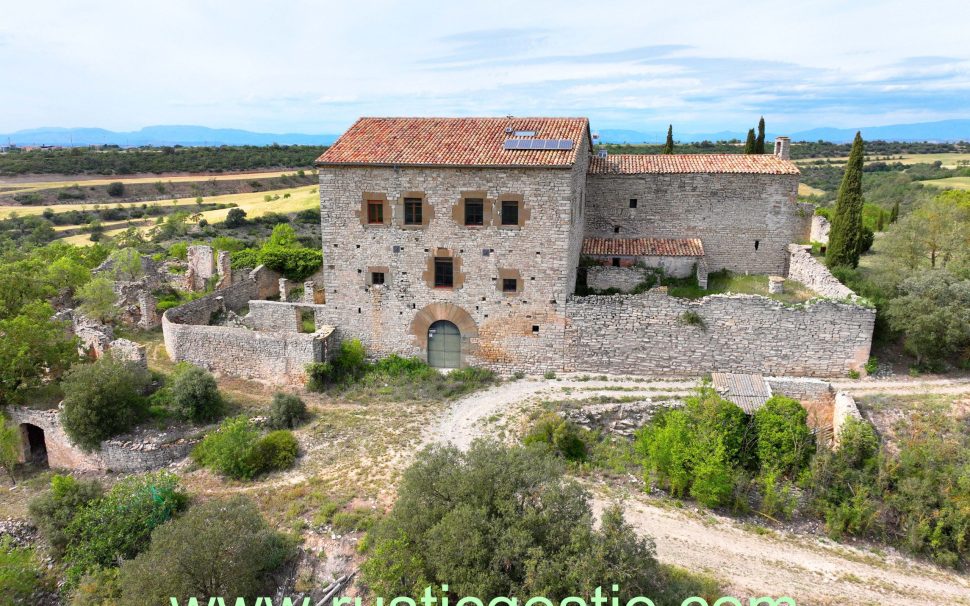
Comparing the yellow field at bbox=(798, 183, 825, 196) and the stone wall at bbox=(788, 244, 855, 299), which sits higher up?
the yellow field at bbox=(798, 183, 825, 196)

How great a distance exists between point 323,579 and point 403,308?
9.91 metres

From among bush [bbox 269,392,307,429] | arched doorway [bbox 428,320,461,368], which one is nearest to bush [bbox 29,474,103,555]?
bush [bbox 269,392,307,429]

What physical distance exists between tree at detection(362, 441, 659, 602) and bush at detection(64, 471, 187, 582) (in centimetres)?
615

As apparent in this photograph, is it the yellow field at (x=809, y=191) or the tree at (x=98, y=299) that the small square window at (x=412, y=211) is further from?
the yellow field at (x=809, y=191)

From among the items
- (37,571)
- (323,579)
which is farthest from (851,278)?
(37,571)

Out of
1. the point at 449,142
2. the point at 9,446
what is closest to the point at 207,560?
the point at 9,446

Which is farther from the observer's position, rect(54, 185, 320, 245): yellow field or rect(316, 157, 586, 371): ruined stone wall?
rect(54, 185, 320, 245): yellow field

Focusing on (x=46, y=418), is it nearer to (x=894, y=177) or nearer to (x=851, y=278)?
(x=851, y=278)

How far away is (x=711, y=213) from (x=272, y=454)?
18.6 meters

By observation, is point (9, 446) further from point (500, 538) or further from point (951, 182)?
point (951, 182)

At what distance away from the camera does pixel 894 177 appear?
7725 centimetres

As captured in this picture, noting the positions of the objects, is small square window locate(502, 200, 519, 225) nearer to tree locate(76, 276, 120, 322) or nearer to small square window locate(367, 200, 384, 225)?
small square window locate(367, 200, 384, 225)

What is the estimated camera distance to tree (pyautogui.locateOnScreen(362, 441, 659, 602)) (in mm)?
10906

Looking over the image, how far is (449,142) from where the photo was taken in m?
21.3
